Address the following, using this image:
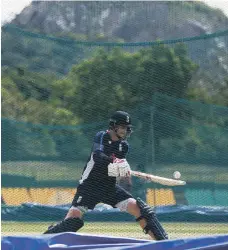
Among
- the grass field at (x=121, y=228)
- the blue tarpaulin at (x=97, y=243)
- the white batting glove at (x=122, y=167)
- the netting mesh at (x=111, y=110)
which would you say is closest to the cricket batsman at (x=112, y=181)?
the white batting glove at (x=122, y=167)

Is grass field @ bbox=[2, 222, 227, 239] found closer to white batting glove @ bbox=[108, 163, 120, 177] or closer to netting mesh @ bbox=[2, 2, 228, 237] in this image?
netting mesh @ bbox=[2, 2, 228, 237]

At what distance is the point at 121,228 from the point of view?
14.4 metres

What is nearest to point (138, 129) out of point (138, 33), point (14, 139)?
point (14, 139)

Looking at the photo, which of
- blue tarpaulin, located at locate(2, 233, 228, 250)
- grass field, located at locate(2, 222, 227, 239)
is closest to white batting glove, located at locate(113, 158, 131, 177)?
blue tarpaulin, located at locate(2, 233, 228, 250)

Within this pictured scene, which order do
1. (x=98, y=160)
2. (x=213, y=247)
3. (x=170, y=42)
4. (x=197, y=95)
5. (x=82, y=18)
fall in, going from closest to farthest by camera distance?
(x=213, y=247), (x=98, y=160), (x=170, y=42), (x=197, y=95), (x=82, y=18)

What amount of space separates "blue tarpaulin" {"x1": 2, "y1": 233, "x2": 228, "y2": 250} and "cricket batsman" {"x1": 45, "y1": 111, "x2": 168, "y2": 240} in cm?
251

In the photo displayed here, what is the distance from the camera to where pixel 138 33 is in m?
17.8

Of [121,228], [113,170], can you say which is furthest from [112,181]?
[121,228]

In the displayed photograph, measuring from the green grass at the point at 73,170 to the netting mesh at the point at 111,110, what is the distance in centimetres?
2

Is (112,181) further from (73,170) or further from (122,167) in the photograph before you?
(73,170)

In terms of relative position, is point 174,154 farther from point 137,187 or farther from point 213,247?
point 213,247

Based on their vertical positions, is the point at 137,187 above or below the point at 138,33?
below

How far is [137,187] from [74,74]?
204 cm

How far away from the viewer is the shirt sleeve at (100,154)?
30.0 ft
